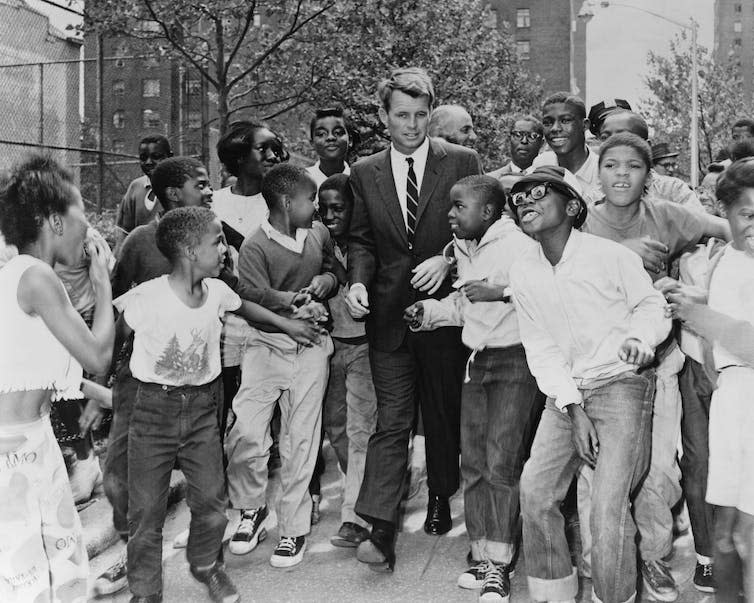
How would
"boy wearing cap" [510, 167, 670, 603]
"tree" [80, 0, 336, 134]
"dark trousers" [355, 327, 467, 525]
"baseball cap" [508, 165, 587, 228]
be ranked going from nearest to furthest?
"boy wearing cap" [510, 167, 670, 603] → "baseball cap" [508, 165, 587, 228] → "dark trousers" [355, 327, 467, 525] → "tree" [80, 0, 336, 134]

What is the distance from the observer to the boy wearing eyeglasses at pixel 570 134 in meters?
5.70

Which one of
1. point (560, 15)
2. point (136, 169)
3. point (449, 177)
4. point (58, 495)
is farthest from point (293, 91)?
point (560, 15)

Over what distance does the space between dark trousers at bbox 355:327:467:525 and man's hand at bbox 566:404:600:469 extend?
1187mm

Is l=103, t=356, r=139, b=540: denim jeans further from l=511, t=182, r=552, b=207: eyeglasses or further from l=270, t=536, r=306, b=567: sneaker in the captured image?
l=511, t=182, r=552, b=207: eyeglasses

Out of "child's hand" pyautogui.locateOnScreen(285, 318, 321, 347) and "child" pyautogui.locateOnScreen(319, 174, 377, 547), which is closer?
"child's hand" pyautogui.locateOnScreen(285, 318, 321, 347)

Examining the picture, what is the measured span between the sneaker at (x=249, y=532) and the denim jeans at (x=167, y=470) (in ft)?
2.54

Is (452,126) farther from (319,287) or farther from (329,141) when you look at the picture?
(319,287)

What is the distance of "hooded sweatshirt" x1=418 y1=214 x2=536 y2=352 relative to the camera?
454 cm

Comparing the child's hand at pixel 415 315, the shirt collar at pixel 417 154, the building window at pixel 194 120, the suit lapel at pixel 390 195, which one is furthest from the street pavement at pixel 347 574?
the building window at pixel 194 120

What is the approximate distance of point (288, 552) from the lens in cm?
477

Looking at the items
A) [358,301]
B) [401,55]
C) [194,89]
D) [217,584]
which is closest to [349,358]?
[358,301]

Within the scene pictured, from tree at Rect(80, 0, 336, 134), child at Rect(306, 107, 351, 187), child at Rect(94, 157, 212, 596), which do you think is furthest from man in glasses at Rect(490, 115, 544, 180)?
tree at Rect(80, 0, 336, 134)

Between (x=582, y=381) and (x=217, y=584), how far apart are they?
6.26 feet

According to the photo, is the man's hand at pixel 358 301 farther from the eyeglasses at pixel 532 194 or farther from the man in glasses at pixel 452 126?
the man in glasses at pixel 452 126
